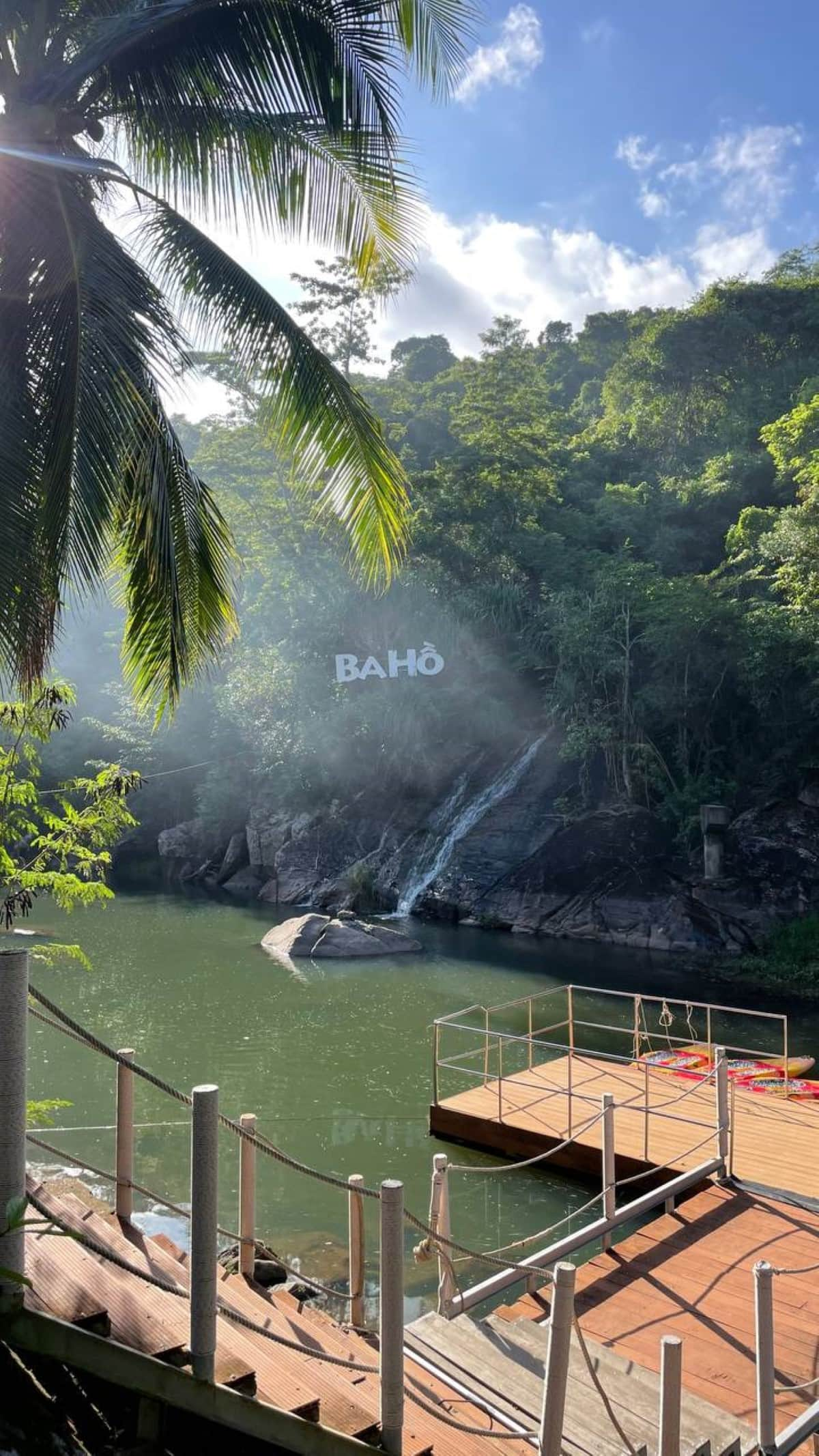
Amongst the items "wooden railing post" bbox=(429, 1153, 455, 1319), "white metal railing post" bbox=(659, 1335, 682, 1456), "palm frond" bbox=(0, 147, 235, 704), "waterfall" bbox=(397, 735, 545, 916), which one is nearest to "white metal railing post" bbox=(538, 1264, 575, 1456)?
"white metal railing post" bbox=(659, 1335, 682, 1456)

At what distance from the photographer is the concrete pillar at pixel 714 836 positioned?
26312 millimetres

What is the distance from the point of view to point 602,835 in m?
28.1

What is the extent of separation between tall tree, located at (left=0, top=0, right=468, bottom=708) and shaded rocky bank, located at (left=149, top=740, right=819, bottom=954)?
19.7 metres

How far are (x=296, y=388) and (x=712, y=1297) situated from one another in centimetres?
681

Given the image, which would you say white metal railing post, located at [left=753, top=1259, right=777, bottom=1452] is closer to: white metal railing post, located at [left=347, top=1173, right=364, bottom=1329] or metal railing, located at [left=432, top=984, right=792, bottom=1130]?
white metal railing post, located at [left=347, top=1173, right=364, bottom=1329]

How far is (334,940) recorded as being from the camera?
24.7 metres

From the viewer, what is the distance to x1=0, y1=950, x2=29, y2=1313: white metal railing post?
11.3 ft

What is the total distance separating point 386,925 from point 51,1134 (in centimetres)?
1543

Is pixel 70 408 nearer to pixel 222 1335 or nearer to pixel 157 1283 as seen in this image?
pixel 157 1283

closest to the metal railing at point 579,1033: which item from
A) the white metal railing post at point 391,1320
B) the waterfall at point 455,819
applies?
the white metal railing post at point 391,1320

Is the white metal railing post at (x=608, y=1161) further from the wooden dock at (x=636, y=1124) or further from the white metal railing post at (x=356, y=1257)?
the white metal railing post at (x=356, y=1257)

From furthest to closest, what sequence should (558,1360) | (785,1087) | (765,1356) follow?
(785,1087) < (765,1356) < (558,1360)

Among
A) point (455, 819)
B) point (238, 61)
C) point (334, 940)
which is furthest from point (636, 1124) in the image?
point (455, 819)

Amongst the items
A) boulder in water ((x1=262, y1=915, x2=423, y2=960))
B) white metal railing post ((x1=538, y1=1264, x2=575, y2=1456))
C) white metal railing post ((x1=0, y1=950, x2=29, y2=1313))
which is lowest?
boulder in water ((x1=262, y1=915, x2=423, y2=960))
